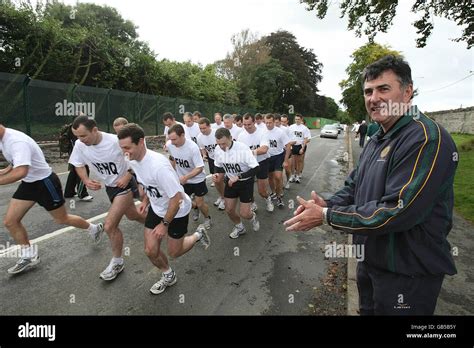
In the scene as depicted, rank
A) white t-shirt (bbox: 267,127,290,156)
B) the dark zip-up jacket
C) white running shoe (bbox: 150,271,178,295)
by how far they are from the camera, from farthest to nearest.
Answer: white t-shirt (bbox: 267,127,290,156)
white running shoe (bbox: 150,271,178,295)
the dark zip-up jacket

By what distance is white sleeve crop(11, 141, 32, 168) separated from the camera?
359 centimetres

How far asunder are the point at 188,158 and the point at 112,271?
2.30 metres

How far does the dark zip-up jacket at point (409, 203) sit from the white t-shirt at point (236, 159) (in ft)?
11.0

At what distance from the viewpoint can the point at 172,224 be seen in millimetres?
3646

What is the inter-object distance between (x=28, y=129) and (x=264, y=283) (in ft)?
39.6

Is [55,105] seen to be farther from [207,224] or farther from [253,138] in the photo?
[207,224]

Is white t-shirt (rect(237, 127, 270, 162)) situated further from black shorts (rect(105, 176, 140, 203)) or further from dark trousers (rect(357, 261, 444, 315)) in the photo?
dark trousers (rect(357, 261, 444, 315))

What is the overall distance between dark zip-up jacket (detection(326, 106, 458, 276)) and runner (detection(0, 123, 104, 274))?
11.9 ft

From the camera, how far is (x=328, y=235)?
568cm

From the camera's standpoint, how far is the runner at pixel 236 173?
205 inches

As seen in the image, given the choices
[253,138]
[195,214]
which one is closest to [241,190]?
[195,214]

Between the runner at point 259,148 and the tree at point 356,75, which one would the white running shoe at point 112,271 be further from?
the tree at point 356,75

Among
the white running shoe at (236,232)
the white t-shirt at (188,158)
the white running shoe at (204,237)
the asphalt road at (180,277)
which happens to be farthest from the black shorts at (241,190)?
the white running shoe at (204,237)

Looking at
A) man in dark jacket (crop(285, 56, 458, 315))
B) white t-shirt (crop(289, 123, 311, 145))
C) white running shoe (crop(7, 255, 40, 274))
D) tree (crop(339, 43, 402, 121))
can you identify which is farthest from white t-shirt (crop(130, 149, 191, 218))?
tree (crop(339, 43, 402, 121))
